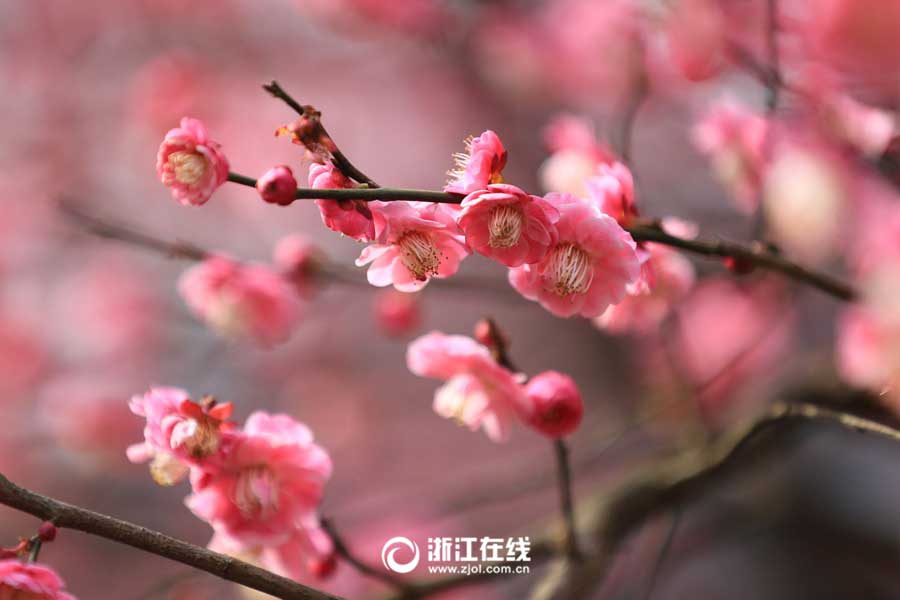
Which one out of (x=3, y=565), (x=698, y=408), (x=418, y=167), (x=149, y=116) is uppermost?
(x=418, y=167)

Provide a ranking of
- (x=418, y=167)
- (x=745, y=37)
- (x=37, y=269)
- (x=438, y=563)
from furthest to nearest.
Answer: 1. (x=418, y=167)
2. (x=37, y=269)
3. (x=745, y=37)
4. (x=438, y=563)

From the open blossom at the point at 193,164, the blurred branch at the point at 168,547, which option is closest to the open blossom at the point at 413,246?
the open blossom at the point at 193,164

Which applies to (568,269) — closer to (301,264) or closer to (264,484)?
(264,484)

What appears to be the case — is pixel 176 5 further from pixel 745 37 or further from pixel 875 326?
pixel 875 326

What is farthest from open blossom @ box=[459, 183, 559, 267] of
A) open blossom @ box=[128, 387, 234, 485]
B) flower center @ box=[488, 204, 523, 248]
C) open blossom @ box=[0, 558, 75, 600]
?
open blossom @ box=[0, 558, 75, 600]

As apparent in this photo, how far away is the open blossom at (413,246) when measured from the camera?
580mm

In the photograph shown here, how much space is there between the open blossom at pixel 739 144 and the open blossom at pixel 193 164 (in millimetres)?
751

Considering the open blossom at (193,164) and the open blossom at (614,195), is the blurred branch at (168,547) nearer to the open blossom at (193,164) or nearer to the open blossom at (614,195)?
the open blossom at (193,164)

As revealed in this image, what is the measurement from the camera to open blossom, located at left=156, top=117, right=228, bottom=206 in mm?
556

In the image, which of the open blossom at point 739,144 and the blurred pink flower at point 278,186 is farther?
the open blossom at point 739,144

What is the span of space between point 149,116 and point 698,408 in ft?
4.60

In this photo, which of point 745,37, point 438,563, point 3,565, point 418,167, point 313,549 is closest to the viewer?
point 3,565

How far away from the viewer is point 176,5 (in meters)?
2.62

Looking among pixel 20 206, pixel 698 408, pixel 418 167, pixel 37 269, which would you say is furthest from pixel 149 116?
pixel 698 408
